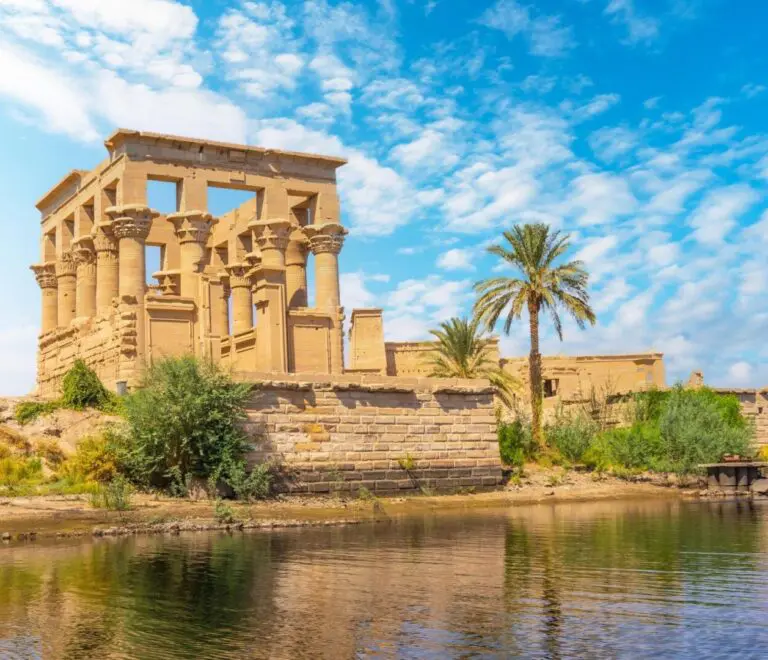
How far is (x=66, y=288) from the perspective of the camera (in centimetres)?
3825

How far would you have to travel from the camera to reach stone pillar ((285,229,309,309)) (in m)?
37.5

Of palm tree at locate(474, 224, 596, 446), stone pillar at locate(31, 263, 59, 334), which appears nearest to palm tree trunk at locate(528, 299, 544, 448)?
palm tree at locate(474, 224, 596, 446)

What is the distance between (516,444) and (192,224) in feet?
39.7

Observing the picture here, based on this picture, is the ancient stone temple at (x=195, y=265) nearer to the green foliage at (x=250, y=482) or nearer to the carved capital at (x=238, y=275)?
the carved capital at (x=238, y=275)

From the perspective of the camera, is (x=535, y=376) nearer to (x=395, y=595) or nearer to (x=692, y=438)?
(x=692, y=438)

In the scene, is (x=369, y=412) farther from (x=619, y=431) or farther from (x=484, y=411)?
(x=619, y=431)

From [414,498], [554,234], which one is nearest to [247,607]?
[414,498]

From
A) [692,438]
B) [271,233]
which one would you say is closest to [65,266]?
[271,233]

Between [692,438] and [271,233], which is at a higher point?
[271,233]

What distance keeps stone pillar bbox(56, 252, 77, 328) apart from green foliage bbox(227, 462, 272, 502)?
18043 millimetres

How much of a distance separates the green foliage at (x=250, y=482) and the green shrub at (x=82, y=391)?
518 cm

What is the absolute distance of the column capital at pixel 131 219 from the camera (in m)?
31.3

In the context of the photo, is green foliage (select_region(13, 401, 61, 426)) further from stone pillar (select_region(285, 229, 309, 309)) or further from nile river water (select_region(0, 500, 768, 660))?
stone pillar (select_region(285, 229, 309, 309))

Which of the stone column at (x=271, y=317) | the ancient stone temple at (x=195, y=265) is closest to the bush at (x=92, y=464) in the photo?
the ancient stone temple at (x=195, y=265)
